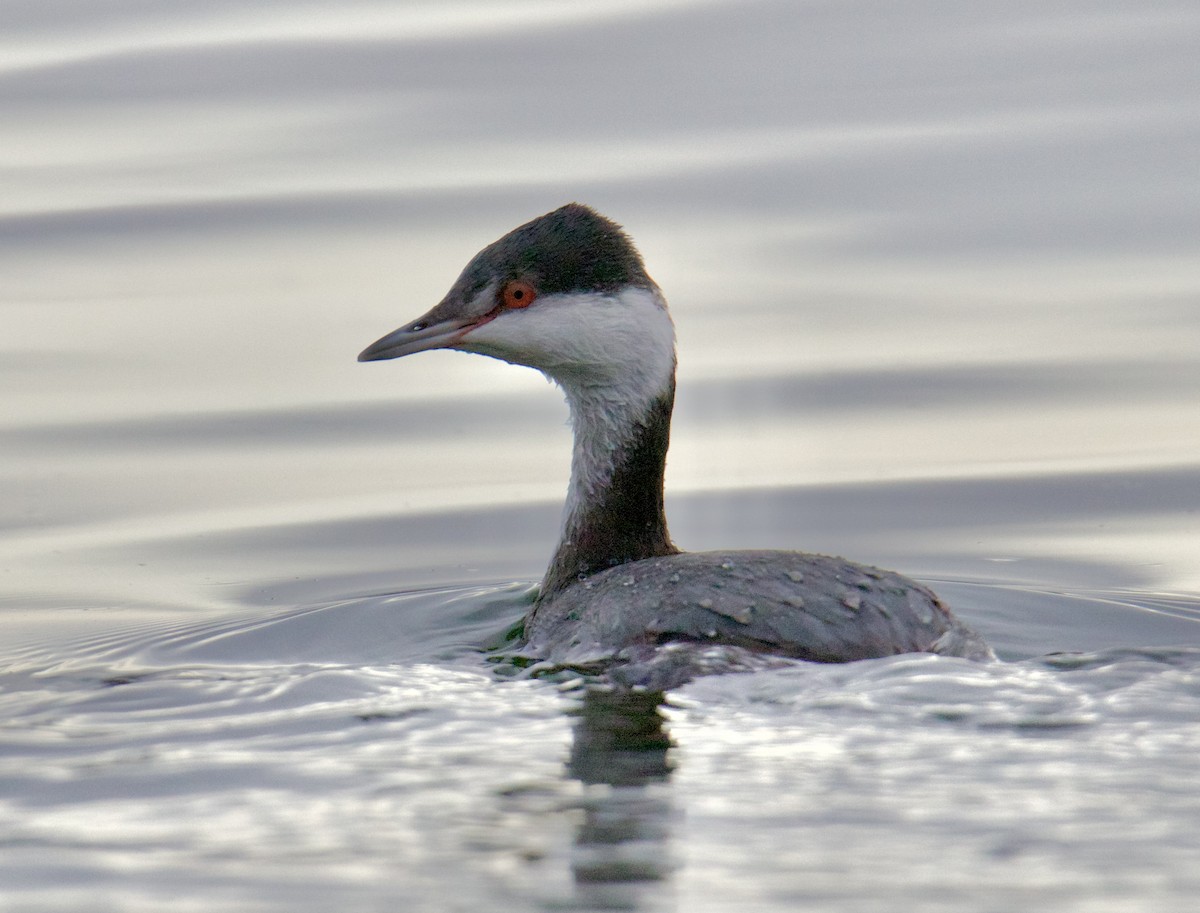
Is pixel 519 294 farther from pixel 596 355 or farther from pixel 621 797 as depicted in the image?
pixel 621 797

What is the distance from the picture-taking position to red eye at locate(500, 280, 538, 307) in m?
7.87

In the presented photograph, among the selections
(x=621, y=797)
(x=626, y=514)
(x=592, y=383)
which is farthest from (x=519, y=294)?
(x=621, y=797)

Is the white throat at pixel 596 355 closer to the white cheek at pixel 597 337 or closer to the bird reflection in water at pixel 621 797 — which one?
the white cheek at pixel 597 337

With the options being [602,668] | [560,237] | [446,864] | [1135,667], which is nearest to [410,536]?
[560,237]

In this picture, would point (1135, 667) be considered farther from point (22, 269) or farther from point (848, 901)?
point (22, 269)

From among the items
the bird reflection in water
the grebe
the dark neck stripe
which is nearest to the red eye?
the grebe

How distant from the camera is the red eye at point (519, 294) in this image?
7.87 m

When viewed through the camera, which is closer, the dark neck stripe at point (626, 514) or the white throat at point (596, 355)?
the white throat at point (596, 355)

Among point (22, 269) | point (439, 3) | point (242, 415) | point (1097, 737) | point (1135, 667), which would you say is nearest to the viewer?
point (1097, 737)

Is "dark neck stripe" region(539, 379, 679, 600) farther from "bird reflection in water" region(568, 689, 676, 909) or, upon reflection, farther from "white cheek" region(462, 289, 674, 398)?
"bird reflection in water" region(568, 689, 676, 909)

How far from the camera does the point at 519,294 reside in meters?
7.88

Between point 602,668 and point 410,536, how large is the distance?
280cm

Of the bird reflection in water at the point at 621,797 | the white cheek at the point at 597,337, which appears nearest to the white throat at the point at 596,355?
the white cheek at the point at 597,337

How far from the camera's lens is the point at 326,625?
799cm
